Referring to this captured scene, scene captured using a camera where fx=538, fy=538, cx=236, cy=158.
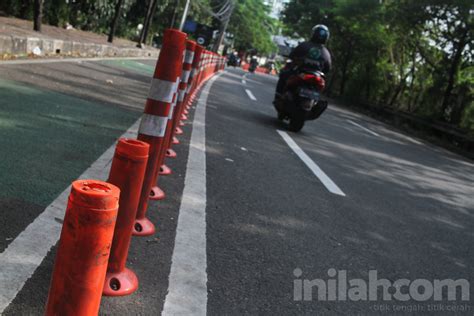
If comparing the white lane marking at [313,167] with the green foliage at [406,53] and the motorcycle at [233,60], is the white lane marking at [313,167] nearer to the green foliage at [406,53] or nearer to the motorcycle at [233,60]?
the green foliage at [406,53]

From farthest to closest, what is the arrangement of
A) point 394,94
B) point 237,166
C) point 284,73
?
point 394,94 < point 284,73 < point 237,166

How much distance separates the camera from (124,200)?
2424 mm

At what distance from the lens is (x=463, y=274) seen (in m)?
3.97

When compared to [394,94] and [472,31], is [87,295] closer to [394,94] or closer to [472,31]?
[472,31]

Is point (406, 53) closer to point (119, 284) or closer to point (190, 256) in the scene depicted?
point (190, 256)

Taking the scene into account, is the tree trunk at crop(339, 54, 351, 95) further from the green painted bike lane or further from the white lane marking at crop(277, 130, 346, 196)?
the green painted bike lane

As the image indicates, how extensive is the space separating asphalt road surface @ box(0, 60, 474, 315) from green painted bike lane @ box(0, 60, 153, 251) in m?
0.02

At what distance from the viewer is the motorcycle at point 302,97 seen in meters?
9.16

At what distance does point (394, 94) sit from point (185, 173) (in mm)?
23827

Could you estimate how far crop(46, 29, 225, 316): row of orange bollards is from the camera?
1833mm

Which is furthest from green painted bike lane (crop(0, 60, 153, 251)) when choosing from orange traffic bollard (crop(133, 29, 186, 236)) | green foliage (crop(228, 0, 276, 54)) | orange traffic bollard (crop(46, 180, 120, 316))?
green foliage (crop(228, 0, 276, 54))

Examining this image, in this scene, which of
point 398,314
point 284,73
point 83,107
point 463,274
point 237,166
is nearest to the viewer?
point 398,314

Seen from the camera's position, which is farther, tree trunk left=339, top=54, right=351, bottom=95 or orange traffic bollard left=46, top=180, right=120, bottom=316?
tree trunk left=339, top=54, right=351, bottom=95

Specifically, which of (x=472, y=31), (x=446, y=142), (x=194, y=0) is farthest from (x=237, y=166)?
(x=194, y=0)
